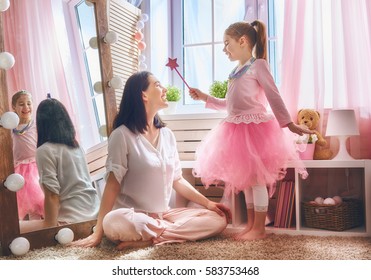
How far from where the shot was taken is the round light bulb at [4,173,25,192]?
1.29m

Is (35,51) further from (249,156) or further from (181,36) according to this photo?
(249,156)

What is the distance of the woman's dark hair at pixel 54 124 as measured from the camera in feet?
Result: 4.64

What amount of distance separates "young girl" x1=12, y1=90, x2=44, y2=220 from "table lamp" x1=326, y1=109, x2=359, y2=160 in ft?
3.15

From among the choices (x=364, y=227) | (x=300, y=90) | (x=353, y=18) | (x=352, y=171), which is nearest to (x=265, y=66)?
(x=300, y=90)

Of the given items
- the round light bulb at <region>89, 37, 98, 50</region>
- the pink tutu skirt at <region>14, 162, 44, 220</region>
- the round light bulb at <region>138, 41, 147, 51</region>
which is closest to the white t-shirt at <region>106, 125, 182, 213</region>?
the pink tutu skirt at <region>14, 162, 44, 220</region>

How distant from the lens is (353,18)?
156cm

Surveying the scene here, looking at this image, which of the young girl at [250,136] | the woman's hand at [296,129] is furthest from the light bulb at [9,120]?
the woman's hand at [296,129]

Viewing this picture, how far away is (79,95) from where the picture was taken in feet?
5.10

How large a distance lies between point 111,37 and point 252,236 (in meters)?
0.83

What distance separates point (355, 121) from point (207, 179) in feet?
1.76

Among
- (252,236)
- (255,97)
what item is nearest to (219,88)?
(255,97)

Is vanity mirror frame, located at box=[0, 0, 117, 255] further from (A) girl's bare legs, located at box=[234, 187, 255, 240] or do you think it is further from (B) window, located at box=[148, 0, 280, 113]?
(B) window, located at box=[148, 0, 280, 113]
